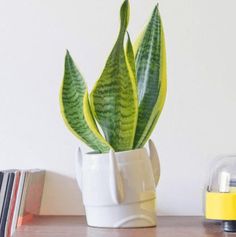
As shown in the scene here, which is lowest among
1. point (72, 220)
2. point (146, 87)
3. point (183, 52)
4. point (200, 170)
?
point (72, 220)

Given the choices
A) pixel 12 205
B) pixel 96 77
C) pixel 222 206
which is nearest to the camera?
pixel 222 206

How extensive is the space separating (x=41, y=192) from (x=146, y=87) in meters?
0.36

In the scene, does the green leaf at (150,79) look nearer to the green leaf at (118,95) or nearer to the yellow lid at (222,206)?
the green leaf at (118,95)

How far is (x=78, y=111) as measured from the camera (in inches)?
33.9

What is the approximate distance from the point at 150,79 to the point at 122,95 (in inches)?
2.6

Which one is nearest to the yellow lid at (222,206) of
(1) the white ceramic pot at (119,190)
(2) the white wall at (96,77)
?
(1) the white ceramic pot at (119,190)

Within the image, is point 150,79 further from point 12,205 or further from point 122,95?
point 12,205

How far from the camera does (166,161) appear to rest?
3.47ft

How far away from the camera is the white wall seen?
3.46ft

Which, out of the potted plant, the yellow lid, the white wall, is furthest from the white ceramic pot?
the white wall

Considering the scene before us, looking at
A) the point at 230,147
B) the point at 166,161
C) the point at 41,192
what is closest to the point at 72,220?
the point at 41,192

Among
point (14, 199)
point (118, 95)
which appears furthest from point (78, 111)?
point (14, 199)

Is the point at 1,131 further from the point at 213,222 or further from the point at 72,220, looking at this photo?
the point at 213,222

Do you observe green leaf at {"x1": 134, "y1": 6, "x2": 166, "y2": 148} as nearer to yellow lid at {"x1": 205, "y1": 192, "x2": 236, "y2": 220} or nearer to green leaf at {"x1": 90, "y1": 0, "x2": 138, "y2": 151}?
green leaf at {"x1": 90, "y1": 0, "x2": 138, "y2": 151}
